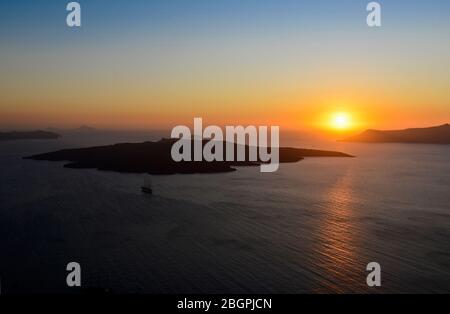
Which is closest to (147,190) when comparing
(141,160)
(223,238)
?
(223,238)

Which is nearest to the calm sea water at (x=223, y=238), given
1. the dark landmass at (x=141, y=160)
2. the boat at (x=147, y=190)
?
the boat at (x=147, y=190)

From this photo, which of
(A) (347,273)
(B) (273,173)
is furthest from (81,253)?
(B) (273,173)

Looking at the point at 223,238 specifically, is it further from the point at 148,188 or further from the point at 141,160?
the point at 141,160

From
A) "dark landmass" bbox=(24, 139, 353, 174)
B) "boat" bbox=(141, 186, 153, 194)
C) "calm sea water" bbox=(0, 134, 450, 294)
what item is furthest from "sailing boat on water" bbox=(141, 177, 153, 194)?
"dark landmass" bbox=(24, 139, 353, 174)

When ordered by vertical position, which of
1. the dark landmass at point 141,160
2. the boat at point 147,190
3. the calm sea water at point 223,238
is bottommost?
the calm sea water at point 223,238

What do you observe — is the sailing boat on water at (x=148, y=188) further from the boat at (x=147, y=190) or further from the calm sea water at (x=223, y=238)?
the calm sea water at (x=223, y=238)
